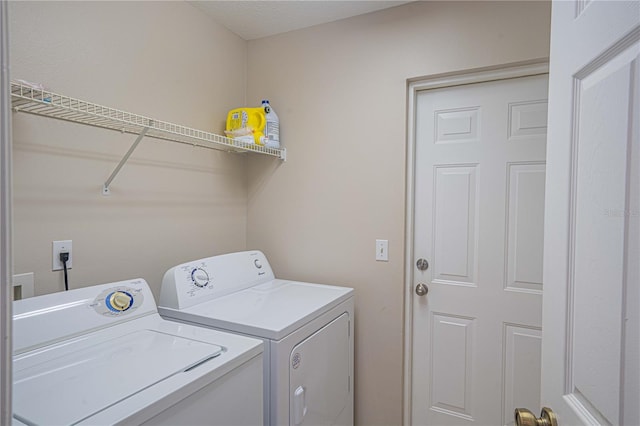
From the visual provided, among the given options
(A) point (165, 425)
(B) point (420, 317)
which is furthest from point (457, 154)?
(A) point (165, 425)

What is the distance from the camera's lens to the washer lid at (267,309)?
137 centimetres

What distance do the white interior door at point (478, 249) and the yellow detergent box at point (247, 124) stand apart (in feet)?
3.01

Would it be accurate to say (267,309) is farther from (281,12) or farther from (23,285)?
(281,12)

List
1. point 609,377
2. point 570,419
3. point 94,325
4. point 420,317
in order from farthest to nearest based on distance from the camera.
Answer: point 420,317 → point 94,325 → point 570,419 → point 609,377

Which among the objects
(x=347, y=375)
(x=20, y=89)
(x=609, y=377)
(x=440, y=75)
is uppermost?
(x=440, y=75)

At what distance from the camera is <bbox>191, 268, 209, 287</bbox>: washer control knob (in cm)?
165

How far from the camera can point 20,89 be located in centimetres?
108

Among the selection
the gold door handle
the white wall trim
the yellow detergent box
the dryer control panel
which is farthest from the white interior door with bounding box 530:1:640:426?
the yellow detergent box

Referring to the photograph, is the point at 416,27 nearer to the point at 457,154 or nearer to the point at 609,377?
the point at 457,154

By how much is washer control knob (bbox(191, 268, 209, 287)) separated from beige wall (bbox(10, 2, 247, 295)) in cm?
28

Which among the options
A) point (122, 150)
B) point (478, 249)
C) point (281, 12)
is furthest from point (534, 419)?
point (281, 12)

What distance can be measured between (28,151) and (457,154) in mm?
1949

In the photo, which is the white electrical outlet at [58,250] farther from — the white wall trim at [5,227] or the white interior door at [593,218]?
the white interior door at [593,218]

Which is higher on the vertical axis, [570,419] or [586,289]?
[586,289]
